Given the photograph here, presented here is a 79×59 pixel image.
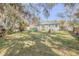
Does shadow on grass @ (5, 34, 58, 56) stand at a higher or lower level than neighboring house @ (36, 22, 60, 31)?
lower

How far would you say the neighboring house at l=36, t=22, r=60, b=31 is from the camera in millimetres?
1457

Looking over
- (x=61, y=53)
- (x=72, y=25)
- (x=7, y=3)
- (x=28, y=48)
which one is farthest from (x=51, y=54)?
(x=7, y=3)

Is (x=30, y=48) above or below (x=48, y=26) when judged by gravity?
below

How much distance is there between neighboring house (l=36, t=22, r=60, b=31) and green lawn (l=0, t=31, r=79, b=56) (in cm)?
4

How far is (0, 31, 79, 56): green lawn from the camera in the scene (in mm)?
1443

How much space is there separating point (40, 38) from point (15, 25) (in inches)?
9.8

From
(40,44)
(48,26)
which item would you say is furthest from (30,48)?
(48,26)

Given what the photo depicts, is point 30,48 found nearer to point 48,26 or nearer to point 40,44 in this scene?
point 40,44

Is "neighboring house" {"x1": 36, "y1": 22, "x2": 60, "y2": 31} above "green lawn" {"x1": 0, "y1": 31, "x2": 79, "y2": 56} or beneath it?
above

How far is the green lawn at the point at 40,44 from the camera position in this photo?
1.44 meters

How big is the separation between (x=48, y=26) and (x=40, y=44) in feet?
0.56

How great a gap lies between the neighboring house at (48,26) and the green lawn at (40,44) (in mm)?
35

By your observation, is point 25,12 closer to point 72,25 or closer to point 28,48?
point 28,48

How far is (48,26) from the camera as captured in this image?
4.81 feet
